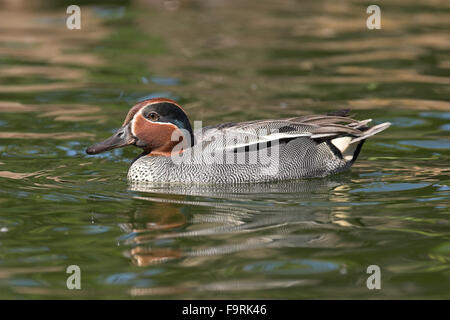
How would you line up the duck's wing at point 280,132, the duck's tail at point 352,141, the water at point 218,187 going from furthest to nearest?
1. the duck's tail at point 352,141
2. the duck's wing at point 280,132
3. the water at point 218,187

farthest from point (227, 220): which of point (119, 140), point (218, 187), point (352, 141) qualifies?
point (352, 141)

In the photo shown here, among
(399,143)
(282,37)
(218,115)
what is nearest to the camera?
(399,143)

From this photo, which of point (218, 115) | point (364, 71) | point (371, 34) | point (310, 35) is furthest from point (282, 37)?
point (218, 115)

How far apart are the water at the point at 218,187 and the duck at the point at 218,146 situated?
176 millimetres

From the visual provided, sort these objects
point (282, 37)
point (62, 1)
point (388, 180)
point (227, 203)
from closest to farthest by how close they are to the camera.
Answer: point (227, 203)
point (388, 180)
point (282, 37)
point (62, 1)

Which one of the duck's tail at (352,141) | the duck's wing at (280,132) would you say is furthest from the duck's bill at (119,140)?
the duck's tail at (352,141)

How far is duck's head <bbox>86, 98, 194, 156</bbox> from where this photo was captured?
885 cm

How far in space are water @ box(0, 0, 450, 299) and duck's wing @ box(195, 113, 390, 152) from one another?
44 cm

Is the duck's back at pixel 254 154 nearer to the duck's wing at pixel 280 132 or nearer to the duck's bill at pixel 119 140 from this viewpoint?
the duck's wing at pixel 280 132

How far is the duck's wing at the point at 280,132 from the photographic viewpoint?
8.81m
